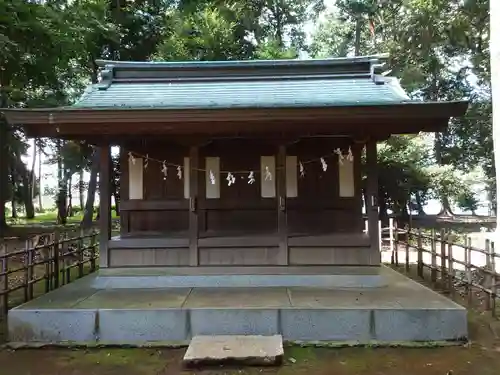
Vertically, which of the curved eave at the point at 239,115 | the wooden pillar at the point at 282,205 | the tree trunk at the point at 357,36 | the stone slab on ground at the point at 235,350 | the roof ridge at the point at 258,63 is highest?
the tree trunk at the point at 357,36

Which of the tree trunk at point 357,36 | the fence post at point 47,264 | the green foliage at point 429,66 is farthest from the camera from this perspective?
the tree trunk at point 357,36

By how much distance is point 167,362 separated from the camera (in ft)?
16.2

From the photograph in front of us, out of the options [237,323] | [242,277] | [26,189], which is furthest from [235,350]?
[26,189]

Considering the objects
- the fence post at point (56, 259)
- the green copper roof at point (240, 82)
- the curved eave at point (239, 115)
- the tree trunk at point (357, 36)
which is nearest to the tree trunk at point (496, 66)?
the green copper roof at point (240, 82)

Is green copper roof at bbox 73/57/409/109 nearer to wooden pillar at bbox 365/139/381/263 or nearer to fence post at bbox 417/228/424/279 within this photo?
wooden pillar at bbox 365/139/381/263

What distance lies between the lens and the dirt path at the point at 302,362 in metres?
4.63

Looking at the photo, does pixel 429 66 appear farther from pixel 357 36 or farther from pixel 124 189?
pixel 124 189

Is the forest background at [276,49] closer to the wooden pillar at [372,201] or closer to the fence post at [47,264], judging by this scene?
the fence post at [47,264]

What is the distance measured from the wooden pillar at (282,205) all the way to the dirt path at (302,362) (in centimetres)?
201

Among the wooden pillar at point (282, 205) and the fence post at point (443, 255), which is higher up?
the wooden pillar at point (282, 205)

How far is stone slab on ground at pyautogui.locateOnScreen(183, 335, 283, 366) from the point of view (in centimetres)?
471

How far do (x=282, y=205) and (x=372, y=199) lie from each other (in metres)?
1.45

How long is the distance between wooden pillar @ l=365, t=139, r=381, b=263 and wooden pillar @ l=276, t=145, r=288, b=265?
53.5 inches

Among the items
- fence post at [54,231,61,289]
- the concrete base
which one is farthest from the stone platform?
fence post at [54,231,61,289]
